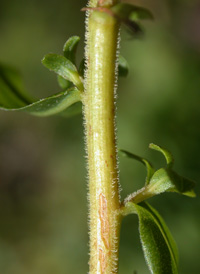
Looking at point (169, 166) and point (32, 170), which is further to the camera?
point (32, 170)

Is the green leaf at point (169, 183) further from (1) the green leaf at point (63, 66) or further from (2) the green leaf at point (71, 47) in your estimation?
(2) the green leaf at point (71, 47)

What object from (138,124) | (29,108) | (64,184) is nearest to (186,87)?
(138,124)

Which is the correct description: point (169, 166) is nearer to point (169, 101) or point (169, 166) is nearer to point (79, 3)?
point (169, 101)

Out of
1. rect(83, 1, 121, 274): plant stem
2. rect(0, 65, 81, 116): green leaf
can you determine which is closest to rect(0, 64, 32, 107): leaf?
rect(0, 65, 81, 116): green leaf

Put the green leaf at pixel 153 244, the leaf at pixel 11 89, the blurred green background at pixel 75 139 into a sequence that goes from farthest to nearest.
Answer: the blurred green background at pixel 75 139
the leaf at pixel 11 89
the green leaf at pixel 153 244

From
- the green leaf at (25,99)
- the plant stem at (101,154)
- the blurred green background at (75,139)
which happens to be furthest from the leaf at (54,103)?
the blurred green background at (75,139)

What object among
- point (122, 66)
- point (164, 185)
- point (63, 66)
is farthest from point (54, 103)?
point (164, 185)

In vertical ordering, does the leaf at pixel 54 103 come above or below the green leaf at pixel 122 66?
below

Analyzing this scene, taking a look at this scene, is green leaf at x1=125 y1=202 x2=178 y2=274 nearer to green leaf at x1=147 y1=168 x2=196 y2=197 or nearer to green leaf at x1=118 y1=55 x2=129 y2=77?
green leaf at x1=147 y1=168 x2=196 y2=197
